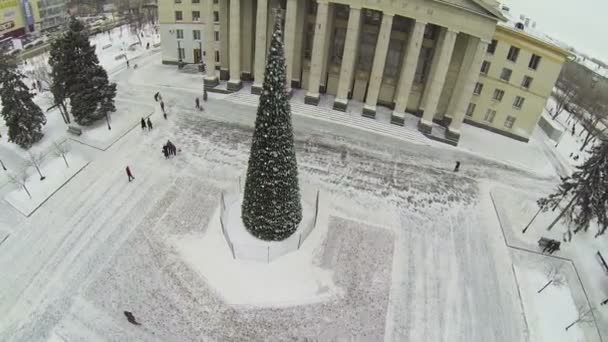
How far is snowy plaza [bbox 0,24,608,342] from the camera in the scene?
61.8 ft

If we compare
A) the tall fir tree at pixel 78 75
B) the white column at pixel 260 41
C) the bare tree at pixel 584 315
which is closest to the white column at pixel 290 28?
the white column at pixel 260 41

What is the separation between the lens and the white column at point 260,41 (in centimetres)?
3531

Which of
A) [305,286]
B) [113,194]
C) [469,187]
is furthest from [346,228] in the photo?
[113,194]

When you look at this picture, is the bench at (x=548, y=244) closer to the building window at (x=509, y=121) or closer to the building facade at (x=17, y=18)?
the building window at (x=509, y=121)

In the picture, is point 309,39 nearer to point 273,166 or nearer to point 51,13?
point 273,166

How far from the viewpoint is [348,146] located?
32781 millimetres

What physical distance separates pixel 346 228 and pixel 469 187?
12.1 metres

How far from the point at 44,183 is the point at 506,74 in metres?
40.9

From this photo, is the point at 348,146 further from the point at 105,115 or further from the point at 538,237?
the point at 105,115

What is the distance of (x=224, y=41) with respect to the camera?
39.8 meters

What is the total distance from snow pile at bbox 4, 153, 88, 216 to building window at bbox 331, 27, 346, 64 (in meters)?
25.0

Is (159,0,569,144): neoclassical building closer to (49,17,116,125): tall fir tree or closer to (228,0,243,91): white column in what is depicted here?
(228,0,243,91): white column

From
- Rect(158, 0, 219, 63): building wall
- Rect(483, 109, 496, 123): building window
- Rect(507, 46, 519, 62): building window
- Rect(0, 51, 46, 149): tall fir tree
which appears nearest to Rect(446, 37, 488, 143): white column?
Rect(483, 109, 496, 123): building window

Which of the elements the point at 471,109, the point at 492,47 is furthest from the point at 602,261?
the point at 492,47
